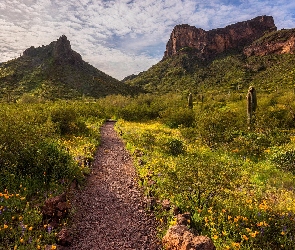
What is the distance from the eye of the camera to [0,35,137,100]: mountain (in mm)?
87294

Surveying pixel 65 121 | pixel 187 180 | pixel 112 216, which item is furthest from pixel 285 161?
pixel 65 121

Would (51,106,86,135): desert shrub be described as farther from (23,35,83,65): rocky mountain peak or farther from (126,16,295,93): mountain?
(23,35,83,65): rocky mountain peak

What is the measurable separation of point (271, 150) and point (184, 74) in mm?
139804

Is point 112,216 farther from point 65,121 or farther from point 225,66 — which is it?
point 225,66

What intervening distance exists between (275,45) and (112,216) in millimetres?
165250

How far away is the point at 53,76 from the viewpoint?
100812 mm

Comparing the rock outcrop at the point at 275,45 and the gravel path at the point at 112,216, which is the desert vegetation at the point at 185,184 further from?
the rock outcrop at the point at 275,45

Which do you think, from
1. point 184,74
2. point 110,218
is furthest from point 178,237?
point 184,74

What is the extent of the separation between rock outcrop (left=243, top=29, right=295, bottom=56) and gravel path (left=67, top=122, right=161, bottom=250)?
150 m

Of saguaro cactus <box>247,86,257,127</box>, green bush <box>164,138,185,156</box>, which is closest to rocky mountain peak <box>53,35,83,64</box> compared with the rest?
saguaro cactus <box>247,86,257,127</box>

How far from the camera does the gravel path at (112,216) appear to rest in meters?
6.38

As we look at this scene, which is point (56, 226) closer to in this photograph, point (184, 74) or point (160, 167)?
point (160, 167)

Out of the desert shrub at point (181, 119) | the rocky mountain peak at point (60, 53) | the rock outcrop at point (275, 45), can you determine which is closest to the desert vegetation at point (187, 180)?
the desert shrub at point (181, 119)

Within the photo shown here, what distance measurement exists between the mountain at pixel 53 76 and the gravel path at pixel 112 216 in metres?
73.5
